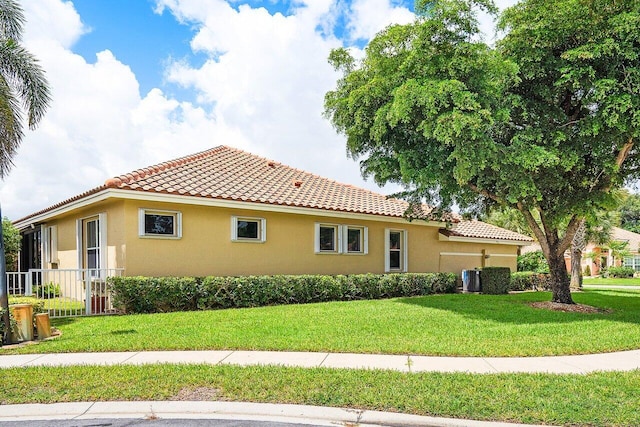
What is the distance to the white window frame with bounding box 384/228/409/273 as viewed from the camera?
18.8 metres

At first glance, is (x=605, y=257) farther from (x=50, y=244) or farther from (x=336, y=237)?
(x=50, y=244)

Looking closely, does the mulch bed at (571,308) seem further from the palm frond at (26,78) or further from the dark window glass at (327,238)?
the palm frond at (26,78)

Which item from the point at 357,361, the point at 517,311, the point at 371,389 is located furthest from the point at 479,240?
the point at 371,389

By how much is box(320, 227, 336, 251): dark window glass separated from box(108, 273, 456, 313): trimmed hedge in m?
2.03

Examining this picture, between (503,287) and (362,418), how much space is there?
16.9 metres

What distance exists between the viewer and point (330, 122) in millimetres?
14203

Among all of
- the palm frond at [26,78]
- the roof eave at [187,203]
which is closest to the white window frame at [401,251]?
the roof eave at [187,203]

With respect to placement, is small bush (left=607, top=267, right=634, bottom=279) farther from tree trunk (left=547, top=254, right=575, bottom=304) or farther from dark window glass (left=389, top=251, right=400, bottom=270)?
tree trunk (left=547, top=254, right=575, bottom=304)

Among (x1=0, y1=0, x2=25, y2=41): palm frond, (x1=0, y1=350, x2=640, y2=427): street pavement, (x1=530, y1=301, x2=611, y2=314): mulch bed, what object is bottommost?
(x1=530, y1=301, x2=611, y2=314): mulch bed

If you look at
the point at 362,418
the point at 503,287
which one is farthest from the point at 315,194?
the point at 362,418

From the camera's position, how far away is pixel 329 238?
17.2 metres

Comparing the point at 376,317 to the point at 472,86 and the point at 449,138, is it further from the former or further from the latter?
the point at 472,86

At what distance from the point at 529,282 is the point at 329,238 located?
11485 millimetres

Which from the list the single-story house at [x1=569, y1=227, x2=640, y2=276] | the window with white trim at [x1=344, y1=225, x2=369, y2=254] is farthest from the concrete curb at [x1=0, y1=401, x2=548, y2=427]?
the single-story house at [x1=569, y1=227, x2=640, y2=276]
